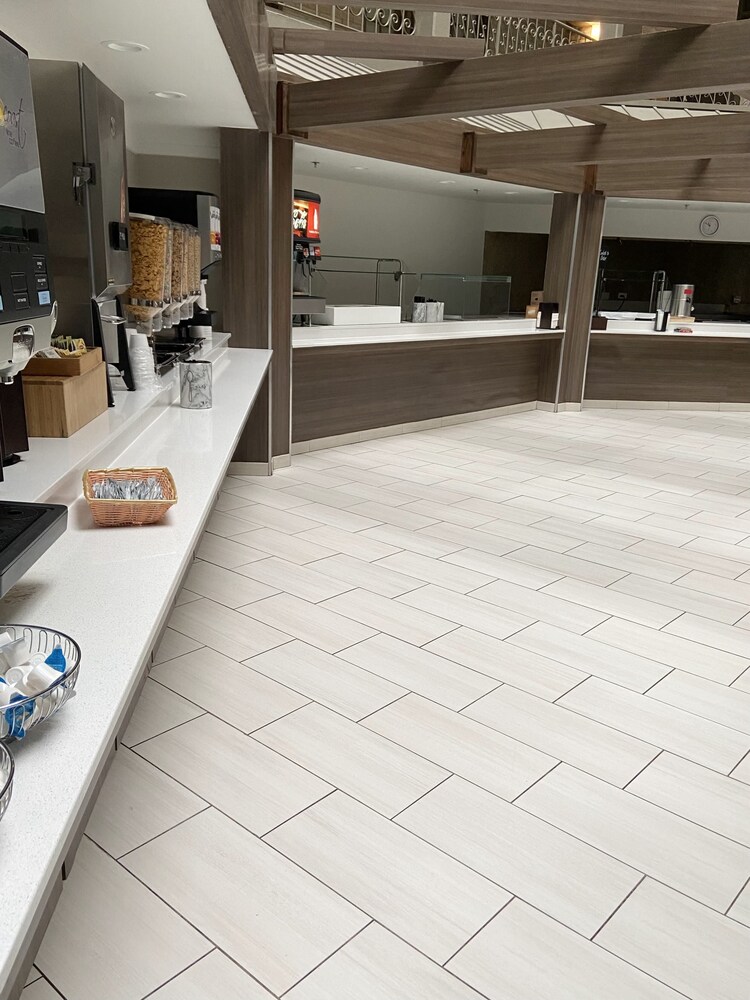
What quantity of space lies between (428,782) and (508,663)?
0.81 meters

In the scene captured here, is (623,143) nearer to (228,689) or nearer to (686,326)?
(686,326)

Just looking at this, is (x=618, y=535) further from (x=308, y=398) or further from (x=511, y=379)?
(x=511, y=379)

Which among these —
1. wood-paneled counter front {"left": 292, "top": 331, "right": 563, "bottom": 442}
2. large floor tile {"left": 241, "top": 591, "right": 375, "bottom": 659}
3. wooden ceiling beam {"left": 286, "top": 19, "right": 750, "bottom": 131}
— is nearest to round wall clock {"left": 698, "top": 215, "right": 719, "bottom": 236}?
wood-paneled counter front {"left": 292, "top": 331, "right": 563, "bottom": 442}

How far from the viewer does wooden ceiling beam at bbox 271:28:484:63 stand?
3971mm

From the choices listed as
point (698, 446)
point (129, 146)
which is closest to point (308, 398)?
point (129, 146)

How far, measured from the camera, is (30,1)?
8.01ft

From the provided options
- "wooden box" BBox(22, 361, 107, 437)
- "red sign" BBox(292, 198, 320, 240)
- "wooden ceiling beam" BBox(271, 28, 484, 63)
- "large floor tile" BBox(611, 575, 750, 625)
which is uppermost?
"wooden ceiling beam" BBox(271, 28, 484, 63)

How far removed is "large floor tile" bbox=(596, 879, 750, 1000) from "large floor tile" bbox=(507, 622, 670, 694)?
104cm

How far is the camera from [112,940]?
167 centimetres

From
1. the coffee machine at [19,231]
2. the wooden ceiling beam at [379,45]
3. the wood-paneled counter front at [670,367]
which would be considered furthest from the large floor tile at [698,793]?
the wood-paneled counter front at [670,367]

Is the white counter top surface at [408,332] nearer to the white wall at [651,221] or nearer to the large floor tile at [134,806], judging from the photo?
the white wall at [651,221]

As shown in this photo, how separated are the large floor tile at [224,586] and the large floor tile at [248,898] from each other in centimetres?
143

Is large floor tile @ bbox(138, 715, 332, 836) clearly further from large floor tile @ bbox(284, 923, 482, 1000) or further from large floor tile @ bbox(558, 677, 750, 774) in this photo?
large floor tile @ bbox(558, 677, 750, 774)

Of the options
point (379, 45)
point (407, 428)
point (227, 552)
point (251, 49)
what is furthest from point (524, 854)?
point (407, 428)
